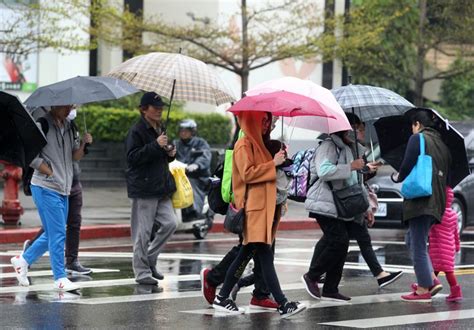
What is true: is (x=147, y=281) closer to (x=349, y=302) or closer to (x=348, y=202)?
(x=349, y=302)

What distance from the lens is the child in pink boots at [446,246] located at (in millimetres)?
10977

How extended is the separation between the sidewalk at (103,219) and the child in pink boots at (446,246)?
23.1ft

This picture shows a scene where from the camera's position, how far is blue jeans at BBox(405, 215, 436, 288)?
417 inches

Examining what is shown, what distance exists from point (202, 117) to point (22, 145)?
20946 mm

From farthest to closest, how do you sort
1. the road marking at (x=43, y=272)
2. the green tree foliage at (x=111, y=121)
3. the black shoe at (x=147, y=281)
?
the green tree foliage at (x=111, y=121) → the road marking at (x=43, y=272) → the black shoe at (x=147, y=281)

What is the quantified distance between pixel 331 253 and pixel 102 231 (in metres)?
7.34

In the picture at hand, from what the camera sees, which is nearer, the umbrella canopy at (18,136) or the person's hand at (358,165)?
the umbrella canopy at (18,136)

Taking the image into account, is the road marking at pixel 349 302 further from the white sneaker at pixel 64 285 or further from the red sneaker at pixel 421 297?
the white sneaker at pixel 64 285

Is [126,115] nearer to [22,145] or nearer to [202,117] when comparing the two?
[202,117]

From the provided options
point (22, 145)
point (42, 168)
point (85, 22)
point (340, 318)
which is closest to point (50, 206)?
point (42, 168)

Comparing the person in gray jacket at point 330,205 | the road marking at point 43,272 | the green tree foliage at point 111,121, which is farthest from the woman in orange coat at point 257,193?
the green tree foliage at point 111,121

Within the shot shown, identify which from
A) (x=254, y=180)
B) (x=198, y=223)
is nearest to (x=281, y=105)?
(x=254, y=180)

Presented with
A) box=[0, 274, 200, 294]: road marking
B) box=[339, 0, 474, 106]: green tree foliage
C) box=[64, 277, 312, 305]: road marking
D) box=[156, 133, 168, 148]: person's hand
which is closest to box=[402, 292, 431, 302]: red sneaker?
box=[64, 277, 312, 305]: road marking

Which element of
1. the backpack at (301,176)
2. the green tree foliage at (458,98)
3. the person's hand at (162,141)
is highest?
the green tree foliage at (458,98)
